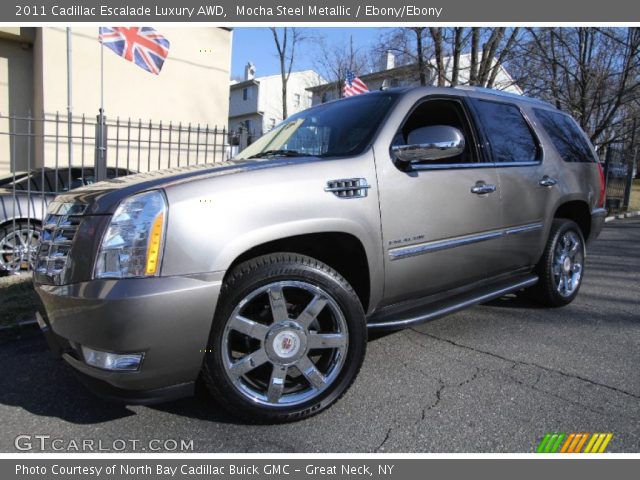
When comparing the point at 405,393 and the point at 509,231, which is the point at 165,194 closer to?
the point at 405,393

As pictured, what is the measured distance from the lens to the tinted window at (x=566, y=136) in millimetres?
4340

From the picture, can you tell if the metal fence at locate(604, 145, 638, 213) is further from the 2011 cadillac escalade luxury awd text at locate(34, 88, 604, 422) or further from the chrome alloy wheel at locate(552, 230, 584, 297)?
the 2011 cadillac escalade luxury awd text at locate(34, 88, 604, 422)

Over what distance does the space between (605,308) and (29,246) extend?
6453 millimetres

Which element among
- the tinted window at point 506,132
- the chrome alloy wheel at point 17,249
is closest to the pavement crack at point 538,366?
the tinted window at point 506,132

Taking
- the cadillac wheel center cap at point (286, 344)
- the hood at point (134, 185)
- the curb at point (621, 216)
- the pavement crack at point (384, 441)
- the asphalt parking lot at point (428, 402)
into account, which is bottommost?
the pavement crack at point (384, 441)

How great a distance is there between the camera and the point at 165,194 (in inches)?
85.9

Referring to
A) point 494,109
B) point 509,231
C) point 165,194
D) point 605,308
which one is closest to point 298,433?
point 165,194

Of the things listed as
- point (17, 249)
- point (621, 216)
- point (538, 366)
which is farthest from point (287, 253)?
point (621, 216)

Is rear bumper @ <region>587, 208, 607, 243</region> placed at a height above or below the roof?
below

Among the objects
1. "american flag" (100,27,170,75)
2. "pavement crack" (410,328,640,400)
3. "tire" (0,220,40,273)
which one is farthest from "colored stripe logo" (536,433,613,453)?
"american flag" (100,27,170,75)

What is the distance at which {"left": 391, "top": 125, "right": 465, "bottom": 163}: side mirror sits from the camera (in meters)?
2.83

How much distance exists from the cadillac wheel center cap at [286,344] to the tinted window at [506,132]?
212 cm

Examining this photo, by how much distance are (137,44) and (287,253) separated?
769 centimetres

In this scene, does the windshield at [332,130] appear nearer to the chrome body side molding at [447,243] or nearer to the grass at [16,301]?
the chrome body side molding at [447,243]
